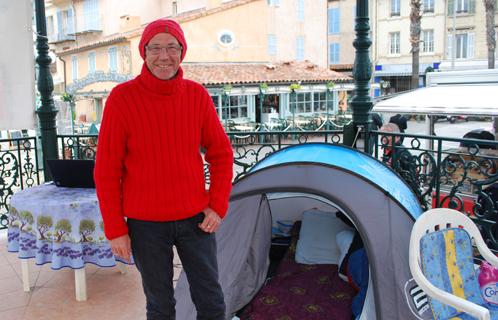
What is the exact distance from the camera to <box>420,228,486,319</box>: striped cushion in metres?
2.70

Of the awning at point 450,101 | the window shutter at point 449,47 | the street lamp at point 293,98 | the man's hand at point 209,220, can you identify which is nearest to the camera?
the man's hand at point 209,220

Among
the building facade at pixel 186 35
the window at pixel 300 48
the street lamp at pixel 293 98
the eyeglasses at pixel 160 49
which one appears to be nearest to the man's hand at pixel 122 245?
the eyeglasses at pixel 160 49

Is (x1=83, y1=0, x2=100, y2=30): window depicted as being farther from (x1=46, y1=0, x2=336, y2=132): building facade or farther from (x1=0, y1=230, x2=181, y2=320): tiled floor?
(x1=0, y1=230, x2=181, y2=320): tiled floor

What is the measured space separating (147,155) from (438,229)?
1.86 metres

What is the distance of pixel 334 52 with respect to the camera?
37438 mm

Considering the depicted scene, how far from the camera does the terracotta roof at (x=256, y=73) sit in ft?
76.7

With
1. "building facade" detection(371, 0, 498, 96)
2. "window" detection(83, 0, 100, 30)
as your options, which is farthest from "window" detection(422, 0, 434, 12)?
"window" detection(83, 0, 100, 30)

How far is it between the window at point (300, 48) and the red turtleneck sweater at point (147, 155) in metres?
28.8

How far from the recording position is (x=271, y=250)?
4398 mm

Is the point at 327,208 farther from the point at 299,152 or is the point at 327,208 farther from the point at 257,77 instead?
the point at 257,77

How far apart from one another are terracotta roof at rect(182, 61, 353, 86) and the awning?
49.4 ft

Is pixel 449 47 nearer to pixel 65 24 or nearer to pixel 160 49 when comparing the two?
pixel 65 24

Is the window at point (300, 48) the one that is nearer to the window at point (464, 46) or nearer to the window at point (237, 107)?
the window at point (237, 107)

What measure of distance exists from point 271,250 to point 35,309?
6.60 feet
